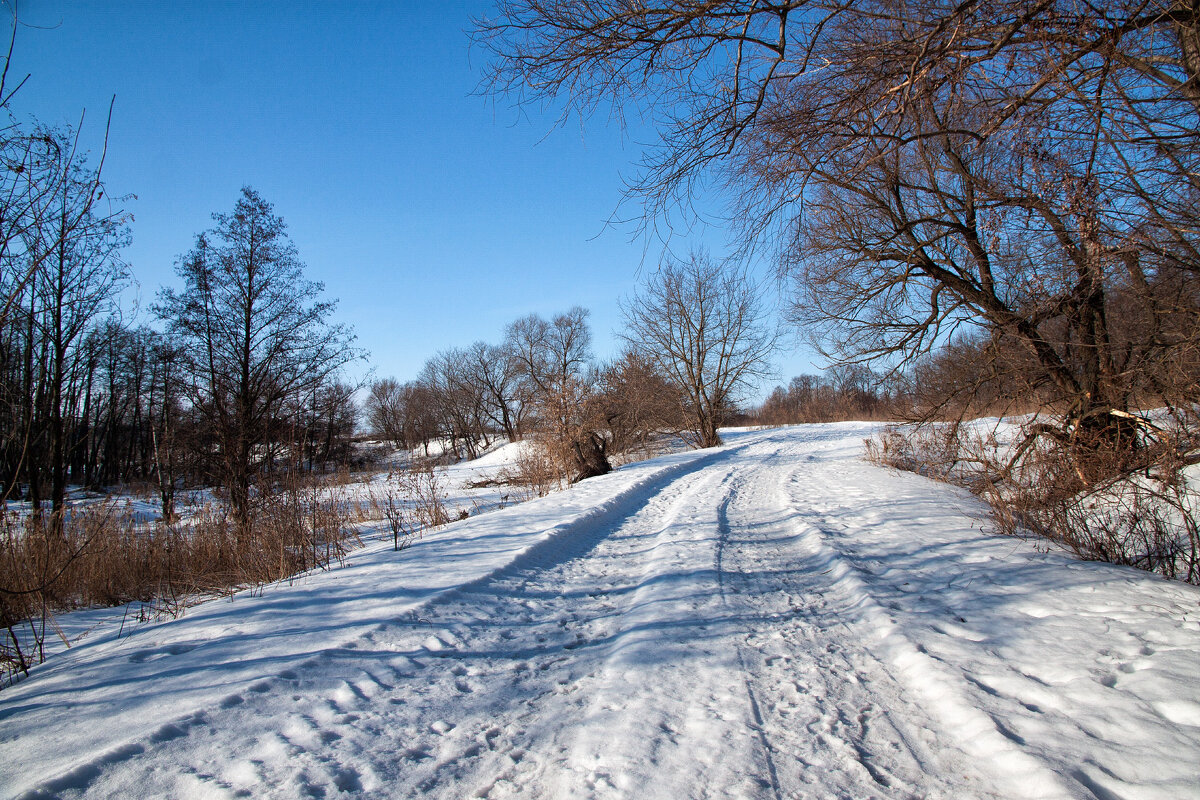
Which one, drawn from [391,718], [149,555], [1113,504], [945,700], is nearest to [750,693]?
[945,700]

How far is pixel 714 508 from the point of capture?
26.1 feet

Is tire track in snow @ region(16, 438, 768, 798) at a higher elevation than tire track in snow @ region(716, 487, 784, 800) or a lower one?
higher

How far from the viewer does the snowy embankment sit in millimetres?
1991

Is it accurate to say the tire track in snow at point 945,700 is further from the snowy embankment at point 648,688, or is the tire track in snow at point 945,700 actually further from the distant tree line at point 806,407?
the distant tree line at point 806,407

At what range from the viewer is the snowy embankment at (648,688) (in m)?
1.99

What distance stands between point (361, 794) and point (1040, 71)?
6617 millimetres

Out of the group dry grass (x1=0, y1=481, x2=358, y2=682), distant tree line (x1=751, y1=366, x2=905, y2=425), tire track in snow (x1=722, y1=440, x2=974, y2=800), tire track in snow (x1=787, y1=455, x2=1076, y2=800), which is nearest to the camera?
tire track in snow (x1=787, y1=455, x2=1076, y2=800)

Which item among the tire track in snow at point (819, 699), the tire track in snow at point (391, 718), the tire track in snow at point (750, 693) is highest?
the tire track in snow at point (391, 718)

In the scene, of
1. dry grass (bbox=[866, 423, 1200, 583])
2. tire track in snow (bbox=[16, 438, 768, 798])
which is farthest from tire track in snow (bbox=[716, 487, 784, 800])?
dry grass (bbox=[866, 423, 1200, 583])

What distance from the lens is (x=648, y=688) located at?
2689 mm

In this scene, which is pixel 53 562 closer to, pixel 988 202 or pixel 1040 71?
pixel 1040 71

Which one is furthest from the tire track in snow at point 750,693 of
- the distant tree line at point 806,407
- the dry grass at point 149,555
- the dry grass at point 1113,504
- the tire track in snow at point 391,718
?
the distant tree line at point 806,407

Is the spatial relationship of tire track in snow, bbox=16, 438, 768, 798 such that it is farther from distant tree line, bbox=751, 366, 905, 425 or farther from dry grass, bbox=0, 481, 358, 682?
distant tree line, bbox=751, 366, 905, 425

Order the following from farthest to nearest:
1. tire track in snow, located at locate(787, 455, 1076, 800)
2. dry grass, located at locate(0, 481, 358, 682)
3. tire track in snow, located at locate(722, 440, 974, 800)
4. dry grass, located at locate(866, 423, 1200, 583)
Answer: dry grass, located at locate(0, 481, 358, 682)
dry grass, located at locate(866, 423, 1200, 583)
tire track in snow, located at locate(722, 440, 974, 800)
tire track in snow, located at locate(787, 455, 1076, 800)
